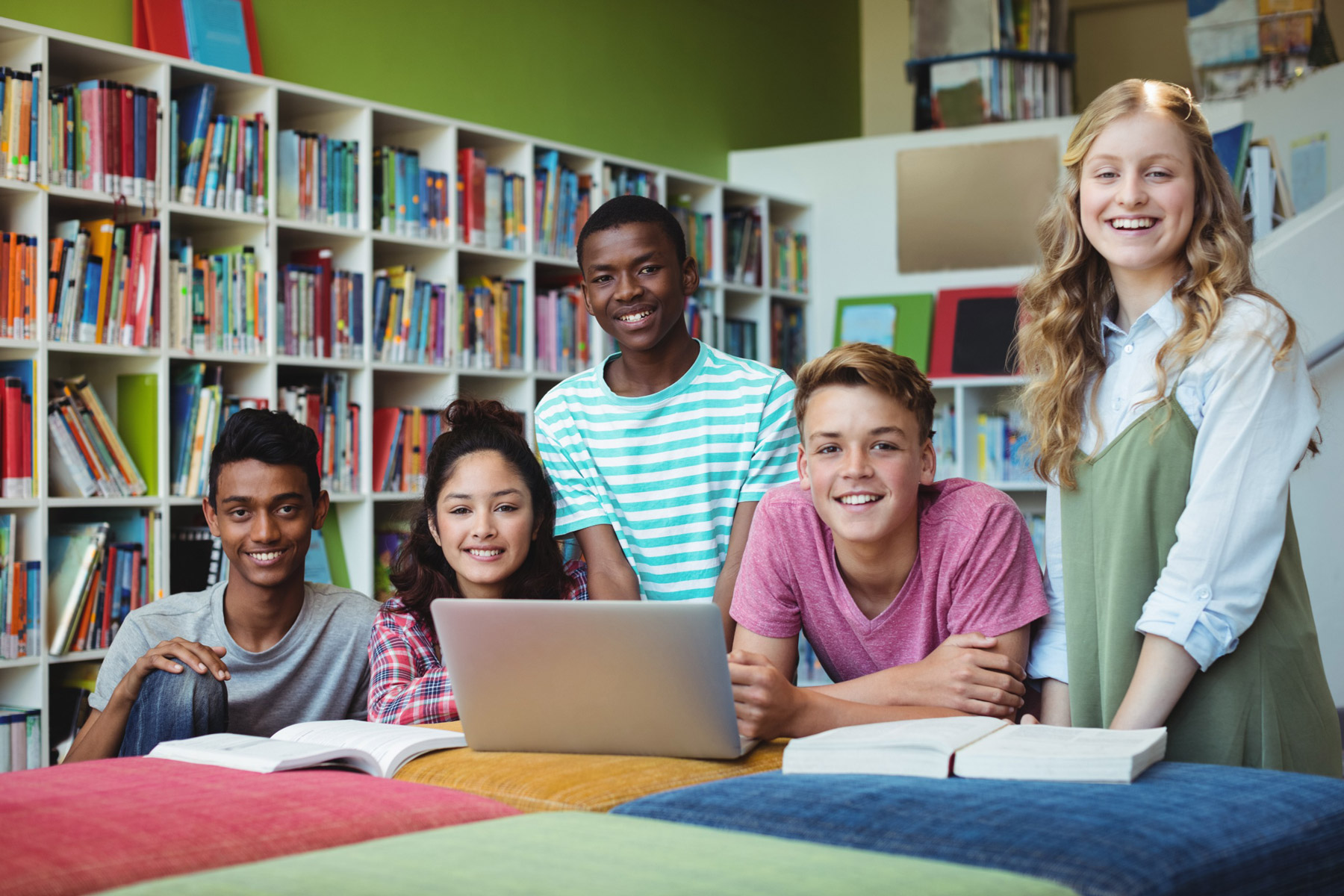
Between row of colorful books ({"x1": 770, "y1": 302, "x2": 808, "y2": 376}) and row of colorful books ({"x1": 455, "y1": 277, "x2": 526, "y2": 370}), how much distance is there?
1.40m

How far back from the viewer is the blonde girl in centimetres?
151

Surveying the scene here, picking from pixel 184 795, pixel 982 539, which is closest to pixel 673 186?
pixel 982 539

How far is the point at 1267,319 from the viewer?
1544 millimetres

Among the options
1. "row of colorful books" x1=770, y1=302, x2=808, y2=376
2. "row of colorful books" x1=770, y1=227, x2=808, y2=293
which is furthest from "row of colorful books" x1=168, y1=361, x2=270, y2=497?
"row of colorful books" x1=770, y1=227, x2=808, y2=293

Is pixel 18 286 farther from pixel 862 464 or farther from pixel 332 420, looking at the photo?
pixel 862 464

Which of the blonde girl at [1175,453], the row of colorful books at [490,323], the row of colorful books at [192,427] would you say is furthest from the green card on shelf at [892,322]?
the blonde girl at [1175,453]

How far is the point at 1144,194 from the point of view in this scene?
1619mm

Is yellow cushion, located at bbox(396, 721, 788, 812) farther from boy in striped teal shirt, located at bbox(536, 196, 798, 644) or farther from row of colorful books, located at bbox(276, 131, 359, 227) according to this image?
row of colorful books, located at bbox(276, 131, 359, 227)

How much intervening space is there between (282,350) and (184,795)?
2417mm

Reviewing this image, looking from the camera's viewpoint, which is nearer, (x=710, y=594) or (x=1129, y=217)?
(x=1129, y=217)

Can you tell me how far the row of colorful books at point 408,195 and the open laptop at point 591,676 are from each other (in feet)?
8.49

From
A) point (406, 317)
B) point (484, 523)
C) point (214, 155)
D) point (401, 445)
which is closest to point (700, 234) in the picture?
point (406, 317)

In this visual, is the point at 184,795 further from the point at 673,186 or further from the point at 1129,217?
the point at 673,186

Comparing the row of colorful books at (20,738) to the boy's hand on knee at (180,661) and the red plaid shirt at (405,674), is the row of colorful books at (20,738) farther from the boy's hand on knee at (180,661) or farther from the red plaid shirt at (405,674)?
the red plaid shirt at (405,674)
